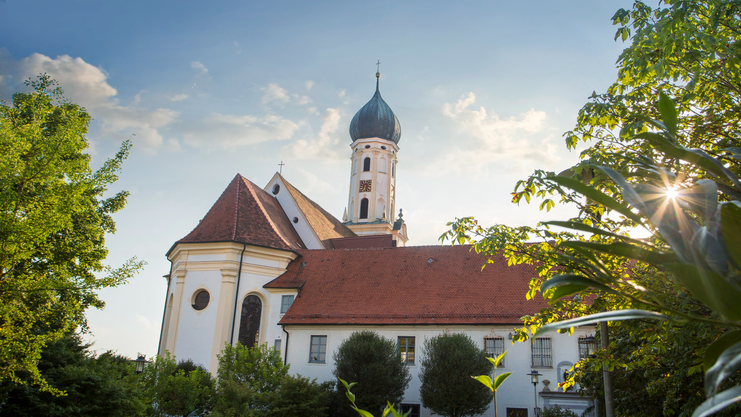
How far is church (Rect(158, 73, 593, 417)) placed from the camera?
2181 centimetres

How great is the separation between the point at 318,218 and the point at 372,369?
1781cm

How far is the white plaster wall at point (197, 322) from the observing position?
25047 mm

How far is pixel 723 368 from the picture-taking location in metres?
1.16

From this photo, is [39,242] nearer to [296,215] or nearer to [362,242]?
[296,215]

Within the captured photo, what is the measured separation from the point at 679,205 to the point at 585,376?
30.0 feet

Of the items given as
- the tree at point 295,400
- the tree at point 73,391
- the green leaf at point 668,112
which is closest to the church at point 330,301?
the tree at point 295,400

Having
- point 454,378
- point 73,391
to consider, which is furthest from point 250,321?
point 73,391

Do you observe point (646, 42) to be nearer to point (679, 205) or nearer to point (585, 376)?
point (585, 376)

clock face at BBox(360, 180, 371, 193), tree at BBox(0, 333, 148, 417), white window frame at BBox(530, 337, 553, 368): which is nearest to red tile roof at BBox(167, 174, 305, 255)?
tree at BBox(0, 333, 148, 417)

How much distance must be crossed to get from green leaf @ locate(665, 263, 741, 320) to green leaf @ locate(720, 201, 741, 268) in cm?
11

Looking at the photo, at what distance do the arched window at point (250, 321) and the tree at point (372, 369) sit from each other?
5.94m

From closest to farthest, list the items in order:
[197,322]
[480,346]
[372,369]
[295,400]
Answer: [295,400] < [372,369] < [480,346] < [197,322]

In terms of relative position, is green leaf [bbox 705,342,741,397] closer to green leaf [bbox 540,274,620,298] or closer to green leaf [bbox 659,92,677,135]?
green leaf [bbox 540,274,620,298]

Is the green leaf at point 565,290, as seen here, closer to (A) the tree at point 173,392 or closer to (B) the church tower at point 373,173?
(A) the tree at point 173,392
